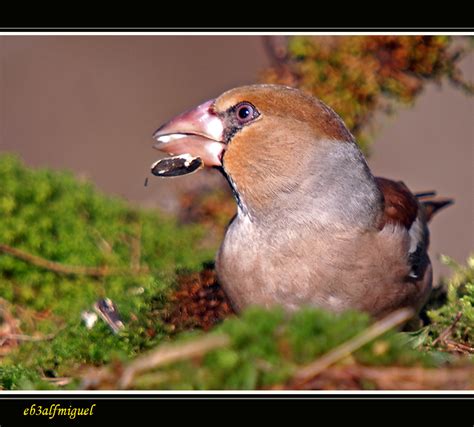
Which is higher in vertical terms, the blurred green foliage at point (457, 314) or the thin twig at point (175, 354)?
the thin twig at point (175, 354)

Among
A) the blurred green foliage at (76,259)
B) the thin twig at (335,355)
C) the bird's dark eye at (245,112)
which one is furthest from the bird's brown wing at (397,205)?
the thin twig at (335,355)

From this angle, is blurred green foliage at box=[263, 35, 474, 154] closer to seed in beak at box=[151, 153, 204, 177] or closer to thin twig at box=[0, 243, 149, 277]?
thin twig at box=[0, 243, 149, 277]

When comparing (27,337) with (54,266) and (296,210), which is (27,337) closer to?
(54,266)

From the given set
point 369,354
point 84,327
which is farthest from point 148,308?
point 369,354

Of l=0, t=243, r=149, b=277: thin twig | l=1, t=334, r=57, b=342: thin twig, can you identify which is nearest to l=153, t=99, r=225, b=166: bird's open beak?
l=1, t=334, r=57, b=342: thin twig

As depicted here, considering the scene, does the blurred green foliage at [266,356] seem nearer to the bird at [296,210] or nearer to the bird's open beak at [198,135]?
the bird at [296,210]
